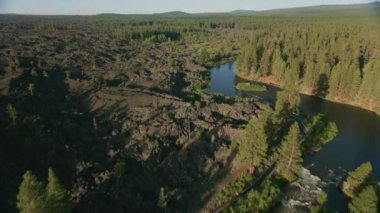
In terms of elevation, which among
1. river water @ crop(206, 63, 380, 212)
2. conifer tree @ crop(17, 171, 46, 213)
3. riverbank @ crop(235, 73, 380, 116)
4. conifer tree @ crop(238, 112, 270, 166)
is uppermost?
conifer tree @ crop(17, 171, 46, 213)

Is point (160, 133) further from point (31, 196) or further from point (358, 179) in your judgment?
point (358, 179)

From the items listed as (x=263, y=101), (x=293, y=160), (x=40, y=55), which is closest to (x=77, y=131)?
(x=293, y=160)

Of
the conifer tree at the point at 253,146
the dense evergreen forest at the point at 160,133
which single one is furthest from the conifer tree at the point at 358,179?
the conifer tree at the point at 253,146

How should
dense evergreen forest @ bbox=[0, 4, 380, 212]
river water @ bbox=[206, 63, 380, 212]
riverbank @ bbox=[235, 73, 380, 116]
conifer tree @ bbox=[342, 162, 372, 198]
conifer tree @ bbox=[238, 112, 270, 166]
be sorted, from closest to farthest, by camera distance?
dense evergreen forest @ bbox=[0, 4, 380, 212]
conifer tree @ bbox=[342, 162, 372, 198]
conifer tree @ bbox=[238, 112, 270, 166]
river water @ bbox=[206, 63, 380, 212]
riverbank @ bbox=[235, 73, 380, 116]

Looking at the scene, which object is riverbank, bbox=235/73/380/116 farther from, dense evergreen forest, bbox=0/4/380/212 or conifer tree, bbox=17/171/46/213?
conifer tree, bbox=17/171/46/213

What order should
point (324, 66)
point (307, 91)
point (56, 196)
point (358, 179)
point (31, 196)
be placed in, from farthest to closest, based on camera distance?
point (307, 91)
point (324, 66)
point (358, 179)
point (56, 196)
point (31, 196)

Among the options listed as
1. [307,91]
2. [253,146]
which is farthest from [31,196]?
[307,91]

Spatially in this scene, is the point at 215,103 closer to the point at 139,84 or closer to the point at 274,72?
the point at 139,84

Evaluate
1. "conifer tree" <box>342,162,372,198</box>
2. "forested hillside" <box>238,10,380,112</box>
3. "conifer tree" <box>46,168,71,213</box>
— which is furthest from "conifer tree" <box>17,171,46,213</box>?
"forested hillside" <box>238,10,380,112</box>
